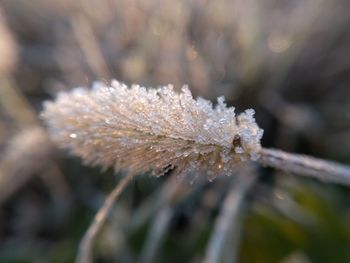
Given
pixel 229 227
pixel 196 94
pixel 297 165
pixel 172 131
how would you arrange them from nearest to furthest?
1. pixel 172 131
2. pixel 297 165
3. pixel 229 227
4. pixel 196 94

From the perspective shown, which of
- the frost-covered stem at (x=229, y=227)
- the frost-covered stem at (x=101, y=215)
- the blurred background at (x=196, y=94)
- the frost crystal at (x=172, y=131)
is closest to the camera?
the frost crystal at (x=172, y=131)

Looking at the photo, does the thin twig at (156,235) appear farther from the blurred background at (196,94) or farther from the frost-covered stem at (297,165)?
the frost-covered stem at (297,165)

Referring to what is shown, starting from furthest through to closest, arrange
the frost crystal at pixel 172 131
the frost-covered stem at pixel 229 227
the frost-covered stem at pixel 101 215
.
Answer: the frost-covered stem at pixel 229 227 < the frost-covered stem at pixel 101 215 < the frost crystal at pixel 172 131

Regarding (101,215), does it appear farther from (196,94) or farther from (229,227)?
(196,94)

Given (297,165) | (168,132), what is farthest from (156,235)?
(168,132)

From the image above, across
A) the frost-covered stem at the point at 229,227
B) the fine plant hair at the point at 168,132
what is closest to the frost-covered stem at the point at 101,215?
the fine plant hair at the point at 168,132

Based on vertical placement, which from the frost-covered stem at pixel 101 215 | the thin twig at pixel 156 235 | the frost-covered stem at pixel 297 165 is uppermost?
the frost-covered stem at pixel 297 165

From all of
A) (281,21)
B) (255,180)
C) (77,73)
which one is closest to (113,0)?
(77,73)
